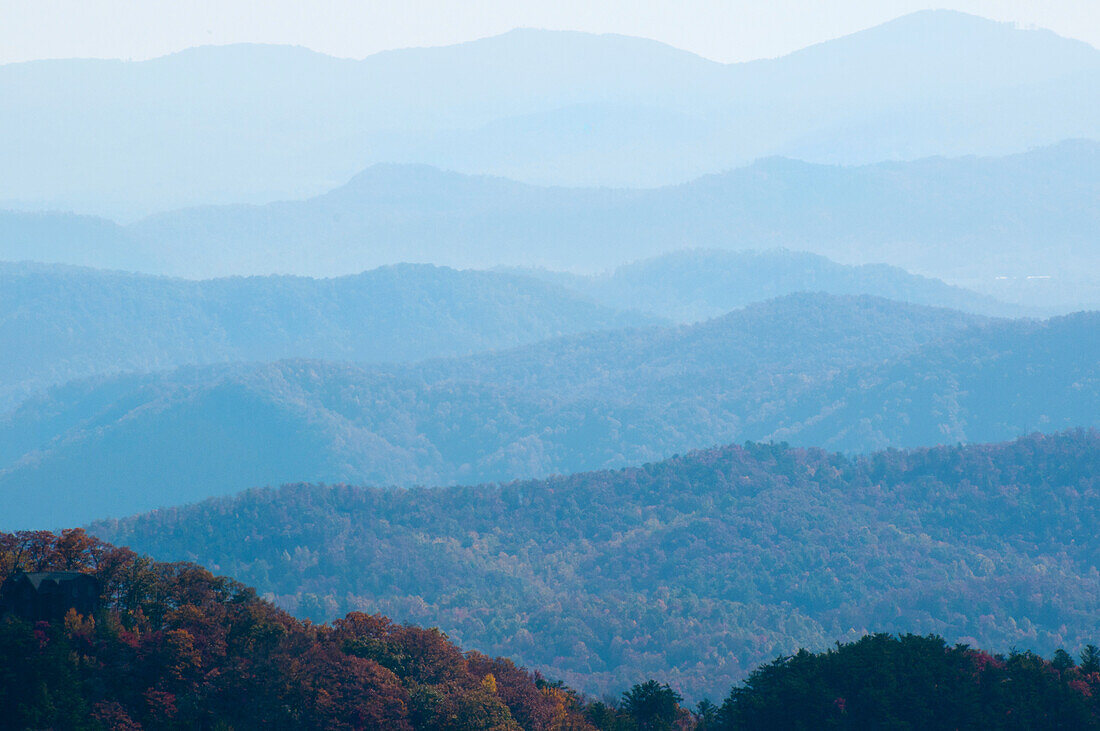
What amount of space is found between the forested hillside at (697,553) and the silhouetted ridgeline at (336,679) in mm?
40515

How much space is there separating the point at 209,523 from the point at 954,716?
3810 inches

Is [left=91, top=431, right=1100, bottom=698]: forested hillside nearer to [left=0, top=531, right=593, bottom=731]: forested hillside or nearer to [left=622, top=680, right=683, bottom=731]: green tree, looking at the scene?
[left=622, top=680, right=683, bottom=731]: green tree

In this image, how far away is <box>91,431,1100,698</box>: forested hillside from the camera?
101375mm

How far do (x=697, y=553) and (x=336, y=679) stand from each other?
252 ft

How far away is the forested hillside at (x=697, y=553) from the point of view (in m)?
101

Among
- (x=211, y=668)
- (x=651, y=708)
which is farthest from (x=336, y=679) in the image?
(x=651, y=708)

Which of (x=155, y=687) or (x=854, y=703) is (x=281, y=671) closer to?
(x=155, y=687)

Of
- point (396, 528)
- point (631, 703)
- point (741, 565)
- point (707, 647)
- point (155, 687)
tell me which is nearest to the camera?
point (155, 687)

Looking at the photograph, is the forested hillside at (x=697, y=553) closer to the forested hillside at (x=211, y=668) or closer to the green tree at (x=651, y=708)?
the green tree at (x=651, y=708)

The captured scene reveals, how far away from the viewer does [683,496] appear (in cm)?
13362

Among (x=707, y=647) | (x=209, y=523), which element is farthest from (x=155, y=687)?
(x=209, y=523)

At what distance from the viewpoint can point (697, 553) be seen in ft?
398

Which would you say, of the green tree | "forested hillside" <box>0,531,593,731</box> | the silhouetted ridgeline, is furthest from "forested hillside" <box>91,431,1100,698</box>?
"forested hillside" <box>0,531,593,731</box>

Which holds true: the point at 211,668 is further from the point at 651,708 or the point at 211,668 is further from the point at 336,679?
the point at 651,708
